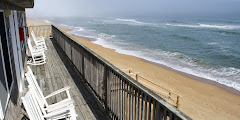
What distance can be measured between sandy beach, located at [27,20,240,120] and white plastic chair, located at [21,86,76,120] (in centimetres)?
629

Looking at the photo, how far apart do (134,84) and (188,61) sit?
601 inches

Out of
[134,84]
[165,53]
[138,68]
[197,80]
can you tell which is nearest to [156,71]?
[138,68]

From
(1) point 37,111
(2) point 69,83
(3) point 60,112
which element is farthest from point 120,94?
(2) point 69,83

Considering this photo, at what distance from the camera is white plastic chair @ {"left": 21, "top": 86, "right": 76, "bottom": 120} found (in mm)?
2729

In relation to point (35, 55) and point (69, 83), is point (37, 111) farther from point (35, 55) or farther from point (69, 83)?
point (35, 55)

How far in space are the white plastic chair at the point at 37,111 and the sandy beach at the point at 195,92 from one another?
6288 mm

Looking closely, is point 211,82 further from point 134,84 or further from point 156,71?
point 134,84

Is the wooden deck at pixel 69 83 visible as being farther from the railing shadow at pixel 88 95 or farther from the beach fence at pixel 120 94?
the beach fence at pixel 120 94

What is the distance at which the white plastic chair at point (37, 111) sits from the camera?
2729 millimetres

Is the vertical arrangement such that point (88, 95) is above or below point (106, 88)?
below

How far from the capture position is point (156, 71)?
13352mm

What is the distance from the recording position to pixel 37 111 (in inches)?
118

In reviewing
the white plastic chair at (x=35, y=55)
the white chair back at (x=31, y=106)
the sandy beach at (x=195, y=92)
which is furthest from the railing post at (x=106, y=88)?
the sandy beach at (x=195, y=92)

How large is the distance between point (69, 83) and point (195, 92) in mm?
7361
